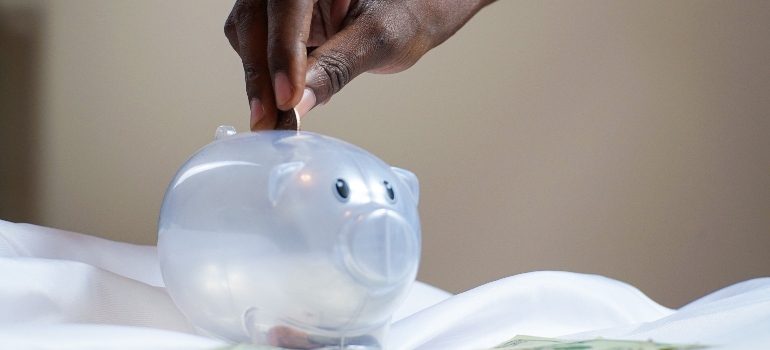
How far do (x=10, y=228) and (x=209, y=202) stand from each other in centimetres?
22

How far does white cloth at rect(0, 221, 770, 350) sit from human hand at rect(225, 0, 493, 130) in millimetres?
170

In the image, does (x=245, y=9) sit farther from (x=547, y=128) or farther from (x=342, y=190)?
(x=547, y=128)

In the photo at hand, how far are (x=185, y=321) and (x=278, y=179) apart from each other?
0.47ft

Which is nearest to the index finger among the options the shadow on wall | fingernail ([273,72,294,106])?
fingernail ([273,72,294,106])

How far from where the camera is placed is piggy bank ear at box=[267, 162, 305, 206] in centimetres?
37

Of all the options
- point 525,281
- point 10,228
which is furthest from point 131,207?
point 525,281

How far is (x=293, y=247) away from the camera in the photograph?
359 mm

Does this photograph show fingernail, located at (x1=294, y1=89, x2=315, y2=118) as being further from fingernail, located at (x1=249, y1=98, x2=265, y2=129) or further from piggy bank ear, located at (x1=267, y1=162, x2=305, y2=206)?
piggy bank ear, located at (x1=267, y1=162, x2=305, y2=206)

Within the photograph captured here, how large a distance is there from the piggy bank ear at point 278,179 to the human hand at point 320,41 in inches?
6.1

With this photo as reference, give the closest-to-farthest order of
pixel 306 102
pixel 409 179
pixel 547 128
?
pixel 409 179, pixel 306 102, pixel 547 128

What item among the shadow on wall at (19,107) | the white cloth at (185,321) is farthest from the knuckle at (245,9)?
the shadow on wall at (19,107)

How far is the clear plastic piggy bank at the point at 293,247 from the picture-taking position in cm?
36

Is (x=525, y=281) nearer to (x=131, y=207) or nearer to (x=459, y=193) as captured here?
(x=459, y=193)

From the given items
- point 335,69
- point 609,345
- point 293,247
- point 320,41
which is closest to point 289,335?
point 293,247
